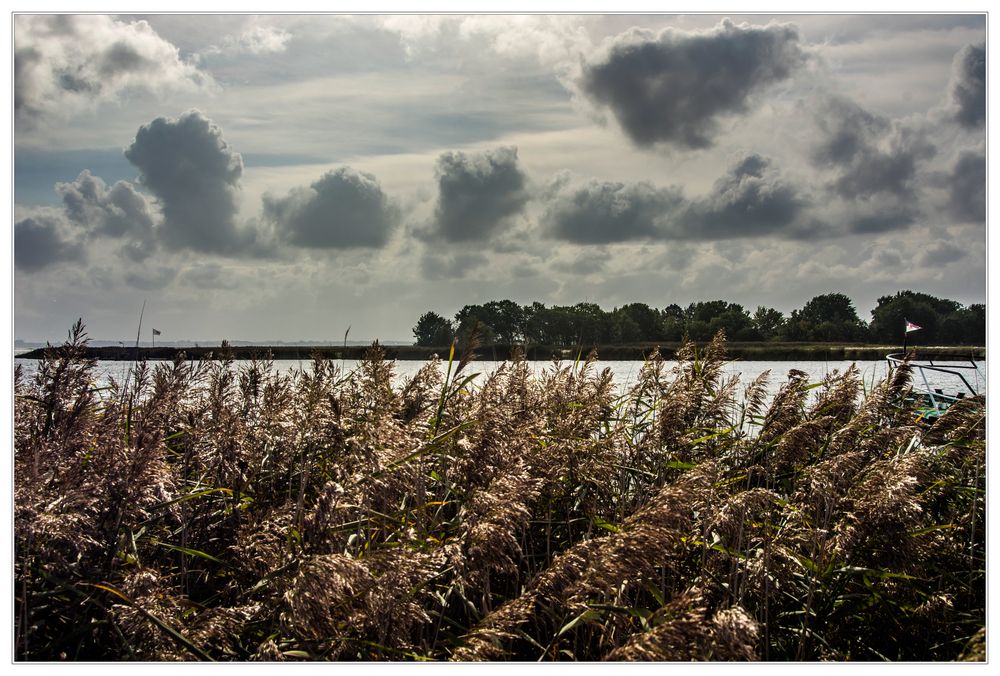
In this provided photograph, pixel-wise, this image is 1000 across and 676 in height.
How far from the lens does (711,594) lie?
4281 mm

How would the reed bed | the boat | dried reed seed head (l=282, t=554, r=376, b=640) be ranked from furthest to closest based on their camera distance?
the boat, the reed bed, dried reed seed head (l=282, t=554, r=376, b=640)

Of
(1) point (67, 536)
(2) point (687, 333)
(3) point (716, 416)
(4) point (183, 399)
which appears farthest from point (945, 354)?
(1) point (67, 536)

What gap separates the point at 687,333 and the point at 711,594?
2582mm

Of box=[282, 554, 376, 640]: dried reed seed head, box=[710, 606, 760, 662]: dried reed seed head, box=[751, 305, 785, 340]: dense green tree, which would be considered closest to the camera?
box=[282, 554, 376, 640]: dried reed seed head

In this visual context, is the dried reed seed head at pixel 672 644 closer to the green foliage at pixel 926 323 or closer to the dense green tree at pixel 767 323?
the green foliage at pixel 926 323

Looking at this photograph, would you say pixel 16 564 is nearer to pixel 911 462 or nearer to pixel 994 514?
pixel 911 462

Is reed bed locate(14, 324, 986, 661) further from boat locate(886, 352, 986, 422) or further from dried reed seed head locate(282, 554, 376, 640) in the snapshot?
boat locate(886, 352, 986, 422)

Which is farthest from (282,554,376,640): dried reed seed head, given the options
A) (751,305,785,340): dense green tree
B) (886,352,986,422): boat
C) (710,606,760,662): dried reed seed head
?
(751,305,785,340): dense green tree

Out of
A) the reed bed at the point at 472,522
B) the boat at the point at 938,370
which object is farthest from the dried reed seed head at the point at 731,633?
the boat at the point at 938,370

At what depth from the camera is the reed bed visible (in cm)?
342

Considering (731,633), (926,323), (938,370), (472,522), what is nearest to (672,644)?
(731,633)

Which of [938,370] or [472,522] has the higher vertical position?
[938,370]

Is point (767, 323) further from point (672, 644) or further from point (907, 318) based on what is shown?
point (672, 644)

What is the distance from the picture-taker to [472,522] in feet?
11.6
